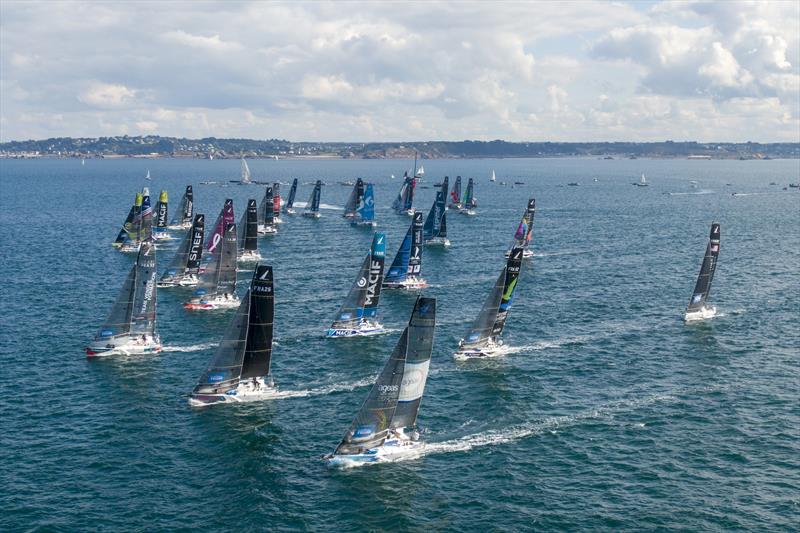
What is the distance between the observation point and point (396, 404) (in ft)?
180

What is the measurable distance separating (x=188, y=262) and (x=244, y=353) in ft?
159

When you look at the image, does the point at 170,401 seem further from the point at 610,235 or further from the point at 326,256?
the point at 610,235

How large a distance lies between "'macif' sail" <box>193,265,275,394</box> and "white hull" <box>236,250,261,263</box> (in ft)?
202

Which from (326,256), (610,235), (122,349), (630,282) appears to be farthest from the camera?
(610,235)

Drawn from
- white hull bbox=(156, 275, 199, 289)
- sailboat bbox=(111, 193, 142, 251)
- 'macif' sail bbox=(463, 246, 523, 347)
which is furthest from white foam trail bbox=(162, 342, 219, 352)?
sailboat bbox=(111, 193, 142, 251)

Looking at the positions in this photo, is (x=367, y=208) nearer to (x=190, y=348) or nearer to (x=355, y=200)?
(x=355, y=200)

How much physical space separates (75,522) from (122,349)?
104 ft

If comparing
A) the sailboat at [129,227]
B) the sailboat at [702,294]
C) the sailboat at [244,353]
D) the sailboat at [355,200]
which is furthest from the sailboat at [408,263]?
the sailboat at [355,200]

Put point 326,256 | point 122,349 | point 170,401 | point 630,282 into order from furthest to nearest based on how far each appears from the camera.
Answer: point 326,256 < point 630,282 < point 122,349 < point 170,401

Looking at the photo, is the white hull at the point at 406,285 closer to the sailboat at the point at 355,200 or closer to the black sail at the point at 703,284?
the black sail at the point at 703,284

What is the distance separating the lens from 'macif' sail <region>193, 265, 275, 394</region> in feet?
205

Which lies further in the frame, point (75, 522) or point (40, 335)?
point (40, 335)

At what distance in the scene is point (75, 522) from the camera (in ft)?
146

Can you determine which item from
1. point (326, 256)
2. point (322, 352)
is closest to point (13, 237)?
point (326, 256)
